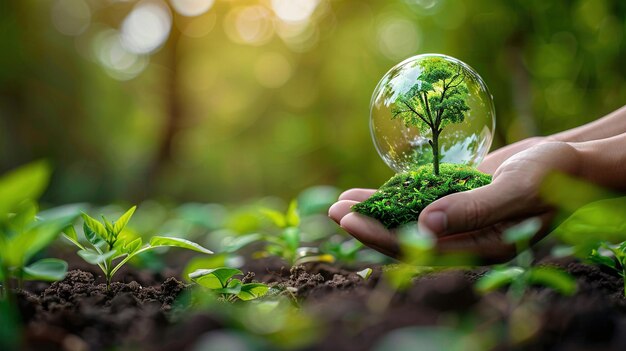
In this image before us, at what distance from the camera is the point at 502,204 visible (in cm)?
173

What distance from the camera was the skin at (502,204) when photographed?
170 centimetres

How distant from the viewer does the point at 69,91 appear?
30.0 ft

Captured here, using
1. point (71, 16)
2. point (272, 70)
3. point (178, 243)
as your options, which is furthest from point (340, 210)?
point (71, 16)

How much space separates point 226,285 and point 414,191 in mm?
800

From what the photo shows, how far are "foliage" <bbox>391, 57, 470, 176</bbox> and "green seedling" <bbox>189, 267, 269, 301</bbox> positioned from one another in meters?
0.92

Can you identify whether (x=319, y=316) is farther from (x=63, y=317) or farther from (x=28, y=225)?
(x=28, y=225)

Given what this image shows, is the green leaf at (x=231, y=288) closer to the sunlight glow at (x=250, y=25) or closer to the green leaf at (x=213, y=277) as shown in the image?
the green leaf at (x=213, y=277)

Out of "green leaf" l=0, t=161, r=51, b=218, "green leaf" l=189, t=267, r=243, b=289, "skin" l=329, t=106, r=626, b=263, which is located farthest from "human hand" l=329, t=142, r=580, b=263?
"green leaf" l=0, t=161, r=51, b=218

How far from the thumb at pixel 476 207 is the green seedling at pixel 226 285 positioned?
1.81 feet

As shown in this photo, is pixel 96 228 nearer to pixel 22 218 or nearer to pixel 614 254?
pixel 22 218

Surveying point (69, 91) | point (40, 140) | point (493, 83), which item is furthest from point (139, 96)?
point (493, 83)

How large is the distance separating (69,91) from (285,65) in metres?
3.59

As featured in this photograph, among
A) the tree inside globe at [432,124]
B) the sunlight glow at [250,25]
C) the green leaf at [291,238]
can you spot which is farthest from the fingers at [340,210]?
the sunlight glow at [250,25]

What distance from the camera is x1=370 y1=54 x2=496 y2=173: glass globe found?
7.36ft
